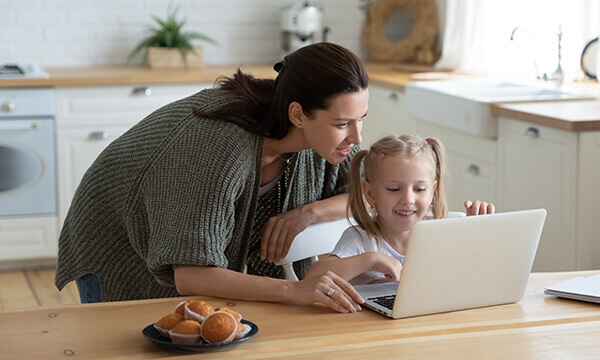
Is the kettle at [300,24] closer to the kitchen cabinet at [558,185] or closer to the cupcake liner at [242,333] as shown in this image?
the kitchen cabinet at [558,185]

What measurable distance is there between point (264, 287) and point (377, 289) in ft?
0.79

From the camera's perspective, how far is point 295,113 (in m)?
1.78

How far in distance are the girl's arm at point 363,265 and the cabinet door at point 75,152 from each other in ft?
9.13

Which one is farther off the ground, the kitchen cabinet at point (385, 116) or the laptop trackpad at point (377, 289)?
the kitchen cabinet at point (385, 116)

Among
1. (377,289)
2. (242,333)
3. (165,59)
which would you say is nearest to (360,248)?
(377,289)

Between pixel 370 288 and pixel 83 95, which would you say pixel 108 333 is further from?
pixel 83 95

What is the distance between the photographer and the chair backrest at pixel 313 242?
1923 millimetres

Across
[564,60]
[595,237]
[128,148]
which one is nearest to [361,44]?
[564,60]

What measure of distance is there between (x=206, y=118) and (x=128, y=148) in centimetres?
23

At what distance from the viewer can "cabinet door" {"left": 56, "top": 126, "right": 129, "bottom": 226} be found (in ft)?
13.8

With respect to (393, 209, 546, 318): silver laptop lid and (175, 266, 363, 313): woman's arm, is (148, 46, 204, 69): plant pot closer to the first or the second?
(175, 266, 363, 313): woman's arm

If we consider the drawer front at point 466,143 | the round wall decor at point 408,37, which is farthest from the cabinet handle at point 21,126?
the round wall decor at point 408,37

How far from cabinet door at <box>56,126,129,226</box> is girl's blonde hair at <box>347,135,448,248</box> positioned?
2576 millimetres

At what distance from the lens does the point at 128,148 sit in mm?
1884
